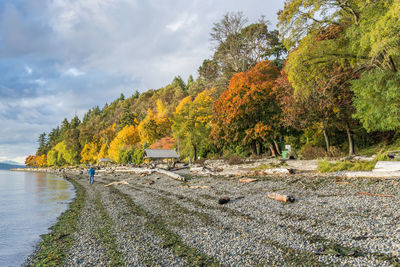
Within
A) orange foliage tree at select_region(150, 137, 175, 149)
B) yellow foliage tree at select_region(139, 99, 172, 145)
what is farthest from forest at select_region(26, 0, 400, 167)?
yellow foliage tree at select_region(139, 99, 172, 145)

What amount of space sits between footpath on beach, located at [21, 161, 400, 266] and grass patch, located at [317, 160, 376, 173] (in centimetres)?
110

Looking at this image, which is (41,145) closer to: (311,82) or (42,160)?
→ (42,160)

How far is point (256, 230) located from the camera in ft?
19.5

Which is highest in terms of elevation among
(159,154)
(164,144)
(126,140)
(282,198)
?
(126,140)

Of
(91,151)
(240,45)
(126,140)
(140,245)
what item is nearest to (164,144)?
(126,140)

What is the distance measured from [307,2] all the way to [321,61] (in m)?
3.50

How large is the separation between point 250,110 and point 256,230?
48.4 feet

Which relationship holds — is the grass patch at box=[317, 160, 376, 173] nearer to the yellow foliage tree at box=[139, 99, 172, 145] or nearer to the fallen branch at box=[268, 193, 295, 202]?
the fallen branch at box=[268, 193, 295, 202]

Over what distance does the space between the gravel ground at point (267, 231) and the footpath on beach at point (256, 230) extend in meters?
0.02

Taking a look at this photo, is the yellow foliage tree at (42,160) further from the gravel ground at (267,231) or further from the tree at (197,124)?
the gravel ground at (267,231)

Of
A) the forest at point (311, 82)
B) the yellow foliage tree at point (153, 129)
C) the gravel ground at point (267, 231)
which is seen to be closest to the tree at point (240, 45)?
the forest at point (311, 82)

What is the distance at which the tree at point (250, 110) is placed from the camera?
1978 centimetres

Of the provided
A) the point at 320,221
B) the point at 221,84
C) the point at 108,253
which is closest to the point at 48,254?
the point at 108,253

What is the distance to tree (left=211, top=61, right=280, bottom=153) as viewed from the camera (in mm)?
19781
